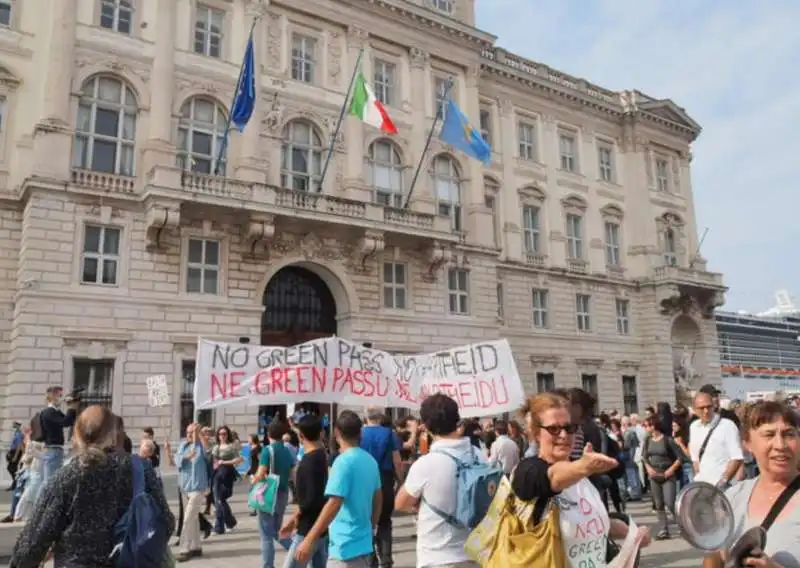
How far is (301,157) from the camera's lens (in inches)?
990

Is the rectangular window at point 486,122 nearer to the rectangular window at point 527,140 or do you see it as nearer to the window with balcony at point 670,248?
the rectangular window at point 527,140

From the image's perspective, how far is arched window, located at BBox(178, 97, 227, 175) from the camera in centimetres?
2283

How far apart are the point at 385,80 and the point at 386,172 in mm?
4123

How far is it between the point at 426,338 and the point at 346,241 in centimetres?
489

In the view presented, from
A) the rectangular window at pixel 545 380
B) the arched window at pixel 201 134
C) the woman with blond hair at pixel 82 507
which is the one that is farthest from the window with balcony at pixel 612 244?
the woman with blond hair at pixel 82 507

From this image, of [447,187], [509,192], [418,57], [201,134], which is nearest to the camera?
[201,134]

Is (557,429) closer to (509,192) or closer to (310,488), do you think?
(310,488)

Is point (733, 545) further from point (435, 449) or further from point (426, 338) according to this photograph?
point (426, 338)

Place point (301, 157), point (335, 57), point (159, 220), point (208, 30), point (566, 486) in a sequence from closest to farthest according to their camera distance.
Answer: point (566, 486), point (159, 220), point (208, 30), point (301, 157), point (335, 57)

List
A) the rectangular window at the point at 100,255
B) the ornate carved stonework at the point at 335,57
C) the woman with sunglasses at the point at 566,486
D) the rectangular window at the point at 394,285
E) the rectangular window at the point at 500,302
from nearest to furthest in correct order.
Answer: the woman with sunglasses at the point at 566,486 → the rectangular window at the point at 100,255 → the rectangular window at the point at 394,285 → the ornate carved stonework at the point at 335,57 → the rectangular window at the point at 500,302

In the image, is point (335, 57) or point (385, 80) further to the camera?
point (385, 80)

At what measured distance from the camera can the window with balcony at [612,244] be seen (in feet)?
118

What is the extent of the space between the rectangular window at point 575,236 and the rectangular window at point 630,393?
6753 mm

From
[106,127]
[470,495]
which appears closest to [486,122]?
[106,127]
